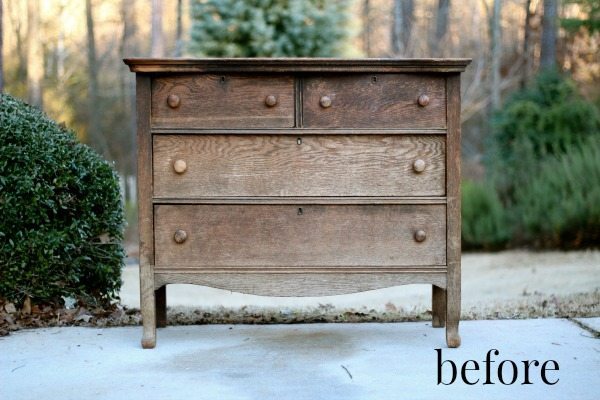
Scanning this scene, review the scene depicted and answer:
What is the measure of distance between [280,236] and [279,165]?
1.08 ft

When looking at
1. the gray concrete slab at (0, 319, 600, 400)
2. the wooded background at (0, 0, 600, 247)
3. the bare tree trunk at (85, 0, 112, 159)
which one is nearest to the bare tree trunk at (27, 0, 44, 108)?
the wooded background at (0, 0, 600, 247)

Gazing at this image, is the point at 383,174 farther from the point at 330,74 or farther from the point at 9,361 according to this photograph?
the point at 9,361

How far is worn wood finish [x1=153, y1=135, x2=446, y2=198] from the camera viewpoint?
362 cm

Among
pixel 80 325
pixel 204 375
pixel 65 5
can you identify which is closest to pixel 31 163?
pixel 80 325

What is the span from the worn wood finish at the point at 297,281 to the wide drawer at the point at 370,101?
2.30 ft

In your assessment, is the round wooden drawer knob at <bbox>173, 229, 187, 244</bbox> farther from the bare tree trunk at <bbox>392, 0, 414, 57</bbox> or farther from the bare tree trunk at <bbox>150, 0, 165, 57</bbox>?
the bare tree trunk at <bbox>392, 0, 414, 57</bbox>

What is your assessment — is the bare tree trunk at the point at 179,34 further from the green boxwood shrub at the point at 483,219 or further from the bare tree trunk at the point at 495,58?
the green boxwood shrub at the point at 483,219

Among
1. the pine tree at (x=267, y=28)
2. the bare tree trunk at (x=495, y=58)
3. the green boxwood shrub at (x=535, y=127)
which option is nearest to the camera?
the green boxwood shrub at (x=535, y=127)

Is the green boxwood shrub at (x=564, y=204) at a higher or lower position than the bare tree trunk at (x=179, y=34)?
lower

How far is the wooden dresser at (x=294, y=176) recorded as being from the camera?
11.9ft

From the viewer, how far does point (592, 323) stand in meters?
4.00

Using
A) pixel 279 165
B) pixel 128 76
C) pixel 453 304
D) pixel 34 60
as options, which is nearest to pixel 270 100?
pixel 279 165

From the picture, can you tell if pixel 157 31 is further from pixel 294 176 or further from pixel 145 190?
pixel 294 176

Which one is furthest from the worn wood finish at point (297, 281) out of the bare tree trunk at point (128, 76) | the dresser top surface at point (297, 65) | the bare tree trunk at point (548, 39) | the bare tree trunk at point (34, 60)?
the bare tree trunk at point (128, 76)
